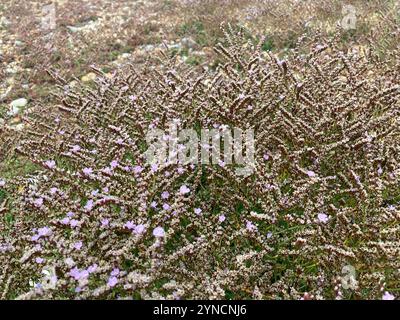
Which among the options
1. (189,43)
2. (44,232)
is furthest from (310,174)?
(189,43)

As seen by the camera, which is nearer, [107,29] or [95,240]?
[95,240]

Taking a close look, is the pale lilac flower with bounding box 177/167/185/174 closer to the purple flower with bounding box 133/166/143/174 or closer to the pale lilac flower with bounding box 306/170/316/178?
the purple flower with bounding box 133/166/143/174

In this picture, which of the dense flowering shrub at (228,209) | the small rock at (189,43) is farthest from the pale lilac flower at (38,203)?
the small rock at (189,43)

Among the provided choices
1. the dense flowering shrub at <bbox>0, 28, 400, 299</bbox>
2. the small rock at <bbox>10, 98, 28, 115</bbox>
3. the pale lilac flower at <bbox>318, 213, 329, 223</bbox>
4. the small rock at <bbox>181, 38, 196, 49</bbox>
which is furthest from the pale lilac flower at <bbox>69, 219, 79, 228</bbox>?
the small rock at <bbox>181, 38, 196, 49</bbox>

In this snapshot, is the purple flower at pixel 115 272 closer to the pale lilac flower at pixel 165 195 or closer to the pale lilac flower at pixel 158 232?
the pale lilac flower at pixel 158 232
